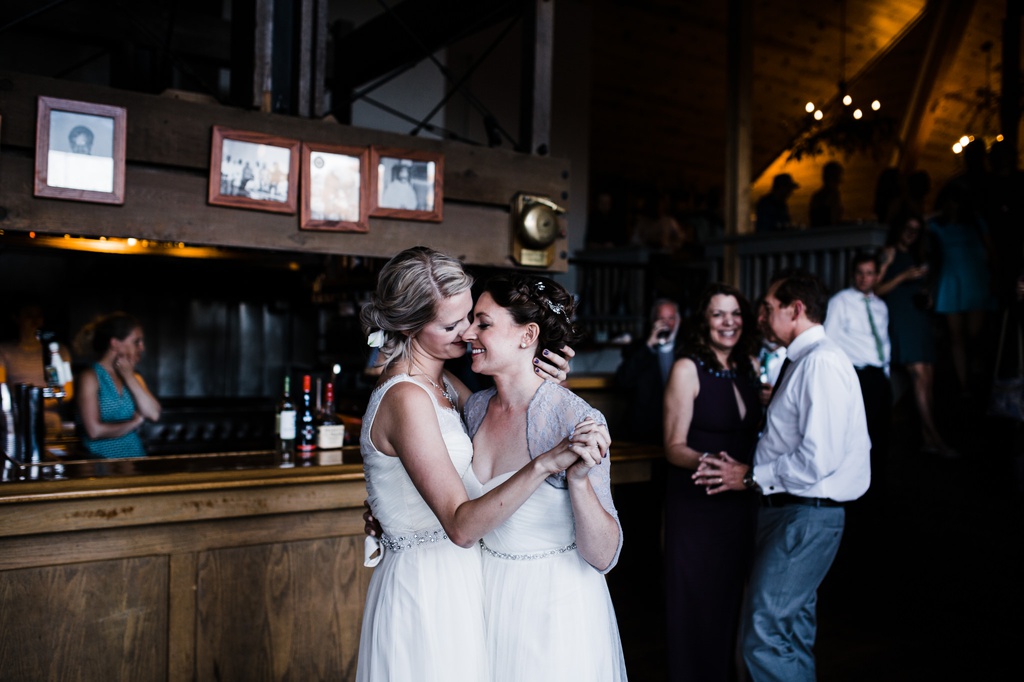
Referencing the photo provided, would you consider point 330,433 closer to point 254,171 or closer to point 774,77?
point 254,171

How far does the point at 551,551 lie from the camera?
7.04ft

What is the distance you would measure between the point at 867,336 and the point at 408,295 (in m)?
4.39

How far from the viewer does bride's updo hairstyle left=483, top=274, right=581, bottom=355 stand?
213 cm

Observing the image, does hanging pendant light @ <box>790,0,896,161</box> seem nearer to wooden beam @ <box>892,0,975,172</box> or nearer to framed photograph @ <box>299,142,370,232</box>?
wooden beam @ <box>892,0,975,172</box>

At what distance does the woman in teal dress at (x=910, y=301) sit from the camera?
20.8 ft

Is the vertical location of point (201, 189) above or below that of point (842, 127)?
below

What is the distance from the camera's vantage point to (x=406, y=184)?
383 cm

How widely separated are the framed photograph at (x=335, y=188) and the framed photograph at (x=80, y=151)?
27.8 inches

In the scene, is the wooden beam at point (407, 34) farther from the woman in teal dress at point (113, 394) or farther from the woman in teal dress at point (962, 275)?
the woman in teal dress at point (962, 275)

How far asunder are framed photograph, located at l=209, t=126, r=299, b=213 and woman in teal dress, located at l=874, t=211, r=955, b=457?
4.61 metres

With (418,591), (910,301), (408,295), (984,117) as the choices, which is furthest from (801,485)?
(984,117)

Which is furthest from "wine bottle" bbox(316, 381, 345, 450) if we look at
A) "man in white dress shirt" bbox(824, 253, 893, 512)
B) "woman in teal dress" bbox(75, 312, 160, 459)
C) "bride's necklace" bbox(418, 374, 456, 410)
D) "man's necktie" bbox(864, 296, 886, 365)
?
"man's necktie" bbox(864, 296, 886, 365)

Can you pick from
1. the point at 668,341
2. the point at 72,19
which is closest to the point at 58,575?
the point at 668,341

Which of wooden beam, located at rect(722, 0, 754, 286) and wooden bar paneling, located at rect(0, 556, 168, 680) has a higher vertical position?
wooden beam, located at rect(722, 0, 754, 286)
